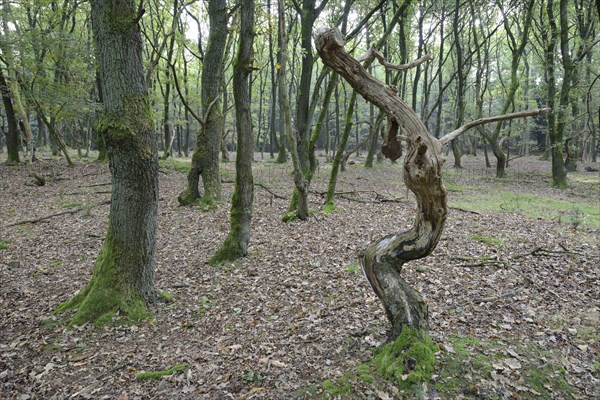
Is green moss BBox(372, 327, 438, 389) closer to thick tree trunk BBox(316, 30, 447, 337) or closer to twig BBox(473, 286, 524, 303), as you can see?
thick tree trunk BBox(316, 30, 447, 337)

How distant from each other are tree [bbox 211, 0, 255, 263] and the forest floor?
382 mm

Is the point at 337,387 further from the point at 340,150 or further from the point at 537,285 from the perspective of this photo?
the point at 340,150

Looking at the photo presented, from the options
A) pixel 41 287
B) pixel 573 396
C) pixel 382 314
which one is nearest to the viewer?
pixel 573 396

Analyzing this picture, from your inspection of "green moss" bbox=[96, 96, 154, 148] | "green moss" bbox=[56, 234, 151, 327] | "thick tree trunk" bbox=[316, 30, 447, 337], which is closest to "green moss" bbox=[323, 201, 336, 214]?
"green moss" bbox=[56, 234, 151, 327]

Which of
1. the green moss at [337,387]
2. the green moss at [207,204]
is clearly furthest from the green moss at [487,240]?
the green moss at [207,204]

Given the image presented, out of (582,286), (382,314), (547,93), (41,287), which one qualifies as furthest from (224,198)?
(547,93)

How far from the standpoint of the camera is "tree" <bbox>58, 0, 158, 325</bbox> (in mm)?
→ 4969

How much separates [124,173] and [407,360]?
420 centimetres

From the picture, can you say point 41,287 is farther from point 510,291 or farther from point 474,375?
point 510,291

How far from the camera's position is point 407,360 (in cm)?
378

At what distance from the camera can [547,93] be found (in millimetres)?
18516

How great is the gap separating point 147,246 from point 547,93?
66.3 ft

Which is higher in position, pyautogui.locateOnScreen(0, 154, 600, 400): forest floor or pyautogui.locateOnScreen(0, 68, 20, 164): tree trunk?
pyautogui.locateOnScreen(0, 68, 20, 164): tree trunk

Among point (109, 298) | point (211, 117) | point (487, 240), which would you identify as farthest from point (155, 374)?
point (211, 117)
